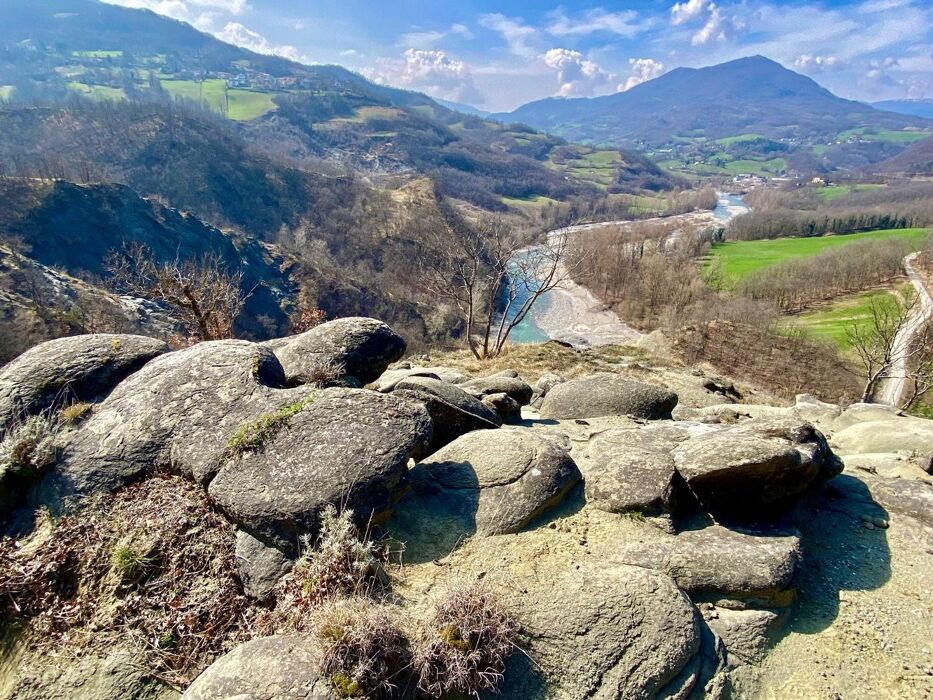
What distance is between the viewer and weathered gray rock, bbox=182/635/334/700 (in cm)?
441

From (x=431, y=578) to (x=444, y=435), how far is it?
3.61 meters

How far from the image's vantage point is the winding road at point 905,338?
41791 mm

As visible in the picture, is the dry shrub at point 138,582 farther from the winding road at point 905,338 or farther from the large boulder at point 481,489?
the winding road at point 905,338

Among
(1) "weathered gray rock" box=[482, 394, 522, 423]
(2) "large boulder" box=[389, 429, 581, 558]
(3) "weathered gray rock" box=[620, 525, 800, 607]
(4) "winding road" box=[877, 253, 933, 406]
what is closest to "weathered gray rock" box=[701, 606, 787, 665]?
(3) "weathered gray rock" box=[620, 525, 800, 607]

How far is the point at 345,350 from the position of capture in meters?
10.0

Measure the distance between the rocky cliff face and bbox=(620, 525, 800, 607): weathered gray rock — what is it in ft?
0.09

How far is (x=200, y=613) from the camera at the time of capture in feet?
19.1

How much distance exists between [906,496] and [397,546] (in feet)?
27.9

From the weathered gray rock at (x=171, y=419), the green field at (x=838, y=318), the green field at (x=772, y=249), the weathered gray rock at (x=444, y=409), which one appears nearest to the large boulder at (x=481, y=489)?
the weathered gray rock at (x=444, y=409)

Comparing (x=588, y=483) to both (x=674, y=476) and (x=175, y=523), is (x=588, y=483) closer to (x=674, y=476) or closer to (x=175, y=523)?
(x=674, y=476)

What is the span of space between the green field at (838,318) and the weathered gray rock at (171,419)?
66922mm

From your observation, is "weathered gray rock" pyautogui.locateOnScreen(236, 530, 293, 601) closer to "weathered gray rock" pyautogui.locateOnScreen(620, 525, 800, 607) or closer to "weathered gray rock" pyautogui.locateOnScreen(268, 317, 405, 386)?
"weathered gray rock" pyautogui.locateOnScreen(268, 317, 405, 386)

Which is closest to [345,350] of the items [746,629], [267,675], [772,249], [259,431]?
[259,431]

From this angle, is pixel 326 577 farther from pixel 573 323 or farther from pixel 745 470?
pixel 573 323
